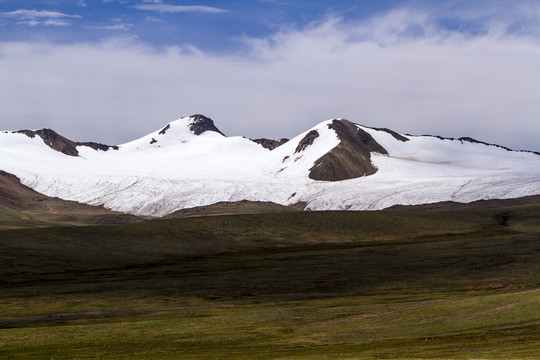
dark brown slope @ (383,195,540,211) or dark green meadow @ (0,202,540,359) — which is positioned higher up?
dark brown slope @ (383,195,540,211)

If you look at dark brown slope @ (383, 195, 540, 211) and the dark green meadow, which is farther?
dark brown slope @ (383, 195, 540, 211)

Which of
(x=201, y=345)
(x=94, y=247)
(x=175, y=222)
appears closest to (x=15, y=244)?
(x=94, y=247)

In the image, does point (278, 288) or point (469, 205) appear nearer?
point (278, 288)

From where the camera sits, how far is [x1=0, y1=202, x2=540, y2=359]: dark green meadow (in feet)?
137

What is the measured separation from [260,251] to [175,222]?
74.3ft

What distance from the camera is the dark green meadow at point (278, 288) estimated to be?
137 ft

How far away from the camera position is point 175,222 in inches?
5374

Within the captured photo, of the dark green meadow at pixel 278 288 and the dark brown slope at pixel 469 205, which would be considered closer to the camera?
the dark green meadow at pixel 278 288

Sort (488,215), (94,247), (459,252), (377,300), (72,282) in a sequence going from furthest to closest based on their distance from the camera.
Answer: (488,215) < (94,247) < (459,252) < (72,282) < (377,300)

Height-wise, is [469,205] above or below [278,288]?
above

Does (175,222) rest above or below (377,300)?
above

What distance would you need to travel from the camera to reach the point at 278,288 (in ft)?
263

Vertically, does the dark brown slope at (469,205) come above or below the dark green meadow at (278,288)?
above

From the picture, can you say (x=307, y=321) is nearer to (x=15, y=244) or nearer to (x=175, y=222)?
(x=15, y=244)
